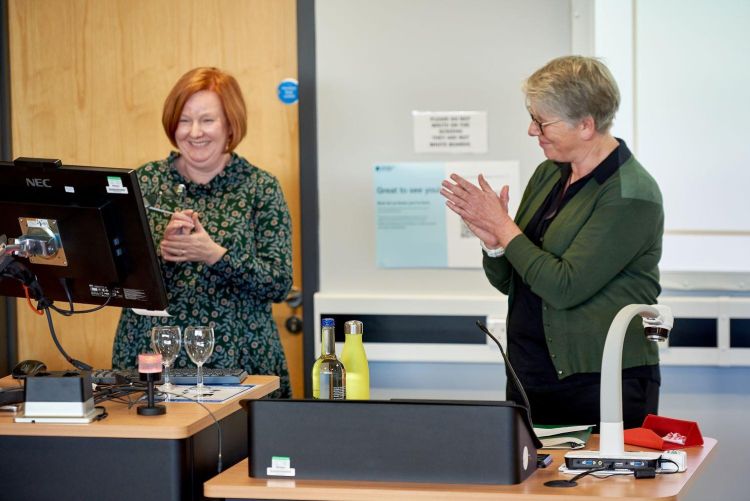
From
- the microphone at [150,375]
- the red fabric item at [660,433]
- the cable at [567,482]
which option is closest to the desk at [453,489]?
the cable at [567,482]

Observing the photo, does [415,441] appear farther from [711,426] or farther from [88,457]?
[711,426]

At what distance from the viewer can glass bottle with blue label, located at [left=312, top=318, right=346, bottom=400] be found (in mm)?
2148

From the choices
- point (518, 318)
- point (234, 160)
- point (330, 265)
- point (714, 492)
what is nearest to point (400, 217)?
point (330, 265)

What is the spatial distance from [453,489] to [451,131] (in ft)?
6.56

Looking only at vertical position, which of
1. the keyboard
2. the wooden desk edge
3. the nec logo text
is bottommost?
the wooden desk edge

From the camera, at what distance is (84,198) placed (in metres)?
2.13

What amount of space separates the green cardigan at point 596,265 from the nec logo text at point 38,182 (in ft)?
3.65

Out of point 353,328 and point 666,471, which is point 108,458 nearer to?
point 353,328

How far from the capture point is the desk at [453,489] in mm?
1730

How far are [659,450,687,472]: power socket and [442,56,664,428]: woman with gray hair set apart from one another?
528 mm

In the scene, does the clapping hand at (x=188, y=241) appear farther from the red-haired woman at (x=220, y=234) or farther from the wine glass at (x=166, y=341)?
the wine glass at (x=166, y=341)

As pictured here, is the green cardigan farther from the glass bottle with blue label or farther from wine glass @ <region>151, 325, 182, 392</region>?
wine glass @ <region>151, 325, 182, 392</region>

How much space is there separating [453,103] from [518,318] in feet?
4.06

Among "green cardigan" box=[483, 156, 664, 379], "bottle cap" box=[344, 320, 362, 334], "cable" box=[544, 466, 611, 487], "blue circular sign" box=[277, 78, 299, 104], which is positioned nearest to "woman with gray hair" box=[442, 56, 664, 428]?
"green cardigan" box=[483, 156, 664, 379]
